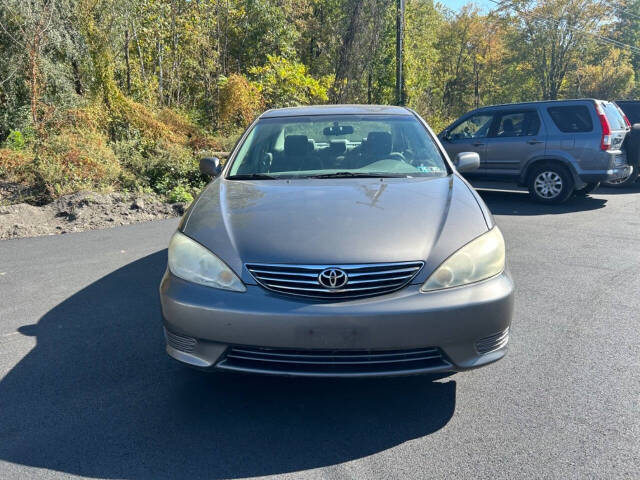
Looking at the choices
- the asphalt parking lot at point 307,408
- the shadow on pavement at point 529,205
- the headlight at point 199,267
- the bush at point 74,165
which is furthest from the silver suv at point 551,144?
the headlight at point 199,267

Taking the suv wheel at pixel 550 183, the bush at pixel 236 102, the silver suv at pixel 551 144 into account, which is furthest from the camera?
the bush at pixel 236 102

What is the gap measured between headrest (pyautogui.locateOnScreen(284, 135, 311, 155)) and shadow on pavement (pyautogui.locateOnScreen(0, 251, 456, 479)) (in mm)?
1745

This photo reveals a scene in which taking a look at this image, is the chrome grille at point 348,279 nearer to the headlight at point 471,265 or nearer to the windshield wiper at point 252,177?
the headlight at point 471,265

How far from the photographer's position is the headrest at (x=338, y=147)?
13.0ft

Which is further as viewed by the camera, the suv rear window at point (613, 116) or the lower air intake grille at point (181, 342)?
the suv rear window at point (613, 116)

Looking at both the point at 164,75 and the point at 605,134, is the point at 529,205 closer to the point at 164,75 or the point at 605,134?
the point at 605,134

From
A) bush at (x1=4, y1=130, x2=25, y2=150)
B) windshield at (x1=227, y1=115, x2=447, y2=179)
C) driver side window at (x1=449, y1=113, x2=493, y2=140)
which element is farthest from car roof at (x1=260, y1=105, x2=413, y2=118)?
bush at (x1=4, y1=130, x2=25, y2=150)

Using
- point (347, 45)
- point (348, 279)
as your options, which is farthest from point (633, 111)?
point (347, 45)

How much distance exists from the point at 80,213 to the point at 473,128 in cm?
723

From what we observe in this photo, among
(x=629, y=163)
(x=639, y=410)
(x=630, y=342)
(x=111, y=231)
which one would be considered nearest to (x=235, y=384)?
(x=639, y=410)

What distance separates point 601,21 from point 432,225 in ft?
143

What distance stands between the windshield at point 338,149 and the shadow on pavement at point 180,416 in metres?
1.49

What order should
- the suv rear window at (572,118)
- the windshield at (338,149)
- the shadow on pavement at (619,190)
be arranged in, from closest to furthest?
the windshield at (338,149) < the suv rear window at (572,118) < the shadow on pavement at (619,190)

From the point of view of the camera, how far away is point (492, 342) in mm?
2619
